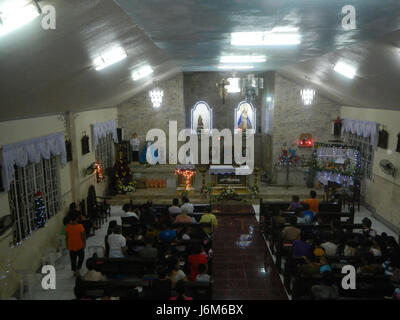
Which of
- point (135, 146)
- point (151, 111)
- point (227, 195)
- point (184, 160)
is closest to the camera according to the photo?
point (227, 195)

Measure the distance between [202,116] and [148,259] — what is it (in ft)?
51.7

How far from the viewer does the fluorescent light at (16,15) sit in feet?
12.6

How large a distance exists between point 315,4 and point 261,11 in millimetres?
792

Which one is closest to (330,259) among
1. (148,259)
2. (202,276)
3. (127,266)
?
(202,276)

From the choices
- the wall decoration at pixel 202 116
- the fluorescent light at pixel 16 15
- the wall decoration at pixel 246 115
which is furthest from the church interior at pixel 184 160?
the wall decoration at pixel 202 116

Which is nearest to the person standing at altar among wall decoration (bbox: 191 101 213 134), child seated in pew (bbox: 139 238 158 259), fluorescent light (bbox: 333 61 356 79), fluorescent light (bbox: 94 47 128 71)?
wall decoration (bbox: 191 101 213 134)

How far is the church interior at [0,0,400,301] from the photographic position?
18.3 ft

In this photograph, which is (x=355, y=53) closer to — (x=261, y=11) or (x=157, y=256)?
(x=261, y=11)

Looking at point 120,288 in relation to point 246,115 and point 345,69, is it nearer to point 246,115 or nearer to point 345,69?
point 345,69

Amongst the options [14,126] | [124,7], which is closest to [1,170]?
[14,126]

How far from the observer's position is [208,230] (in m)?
10.2

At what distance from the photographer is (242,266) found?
32.4 ft

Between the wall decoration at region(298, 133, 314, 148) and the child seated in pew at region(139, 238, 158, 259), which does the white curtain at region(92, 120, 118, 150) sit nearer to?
the child seated in pew at region(139, 238, 158, 259)

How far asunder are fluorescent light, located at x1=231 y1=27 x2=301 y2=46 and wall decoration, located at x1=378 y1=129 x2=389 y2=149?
24.6 feet
